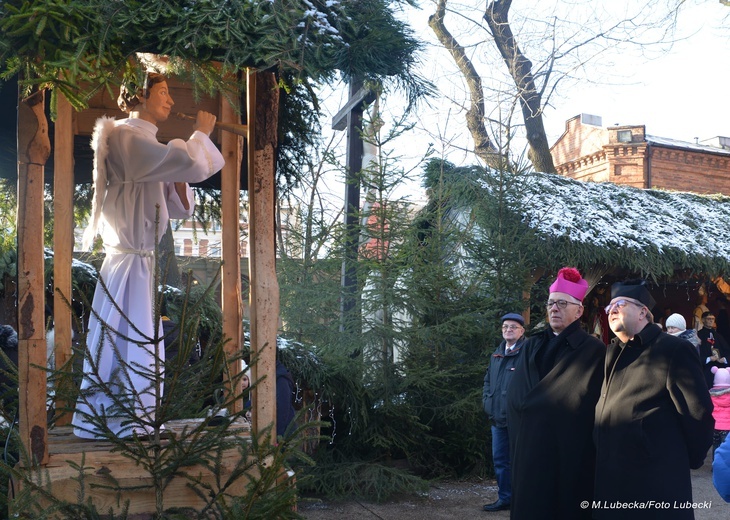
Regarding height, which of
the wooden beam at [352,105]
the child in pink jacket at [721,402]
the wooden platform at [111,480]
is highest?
the wooden beam at [352,105]

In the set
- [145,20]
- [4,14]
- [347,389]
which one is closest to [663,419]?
A: [145,20]

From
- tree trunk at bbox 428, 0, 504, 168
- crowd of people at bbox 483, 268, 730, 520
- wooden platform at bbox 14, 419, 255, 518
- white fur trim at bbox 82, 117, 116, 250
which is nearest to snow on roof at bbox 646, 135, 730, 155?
tree trunk at bbox 428, 0, 504, 168

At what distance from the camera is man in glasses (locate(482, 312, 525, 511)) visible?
690 cm

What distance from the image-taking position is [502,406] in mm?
6812

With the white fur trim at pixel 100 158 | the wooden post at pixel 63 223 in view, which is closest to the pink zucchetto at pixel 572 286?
the white fur trim at pixel 100 158

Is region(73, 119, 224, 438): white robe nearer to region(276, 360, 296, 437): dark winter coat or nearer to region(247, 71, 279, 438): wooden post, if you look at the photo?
region(247, 71, 279, 438): wooden post

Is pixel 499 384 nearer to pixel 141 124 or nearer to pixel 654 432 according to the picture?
pixel 654 432

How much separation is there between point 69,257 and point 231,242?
0.95m

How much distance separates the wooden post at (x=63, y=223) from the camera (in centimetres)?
422

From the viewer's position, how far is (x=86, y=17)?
2.89 metres

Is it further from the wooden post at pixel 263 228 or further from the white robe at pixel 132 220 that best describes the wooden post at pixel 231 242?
the wooden post at pixel 263 228

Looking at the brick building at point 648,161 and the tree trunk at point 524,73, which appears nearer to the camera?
the tree trunk at point 524,73

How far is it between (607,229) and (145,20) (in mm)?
9575

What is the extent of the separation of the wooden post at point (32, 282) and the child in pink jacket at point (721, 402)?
6.19 m
